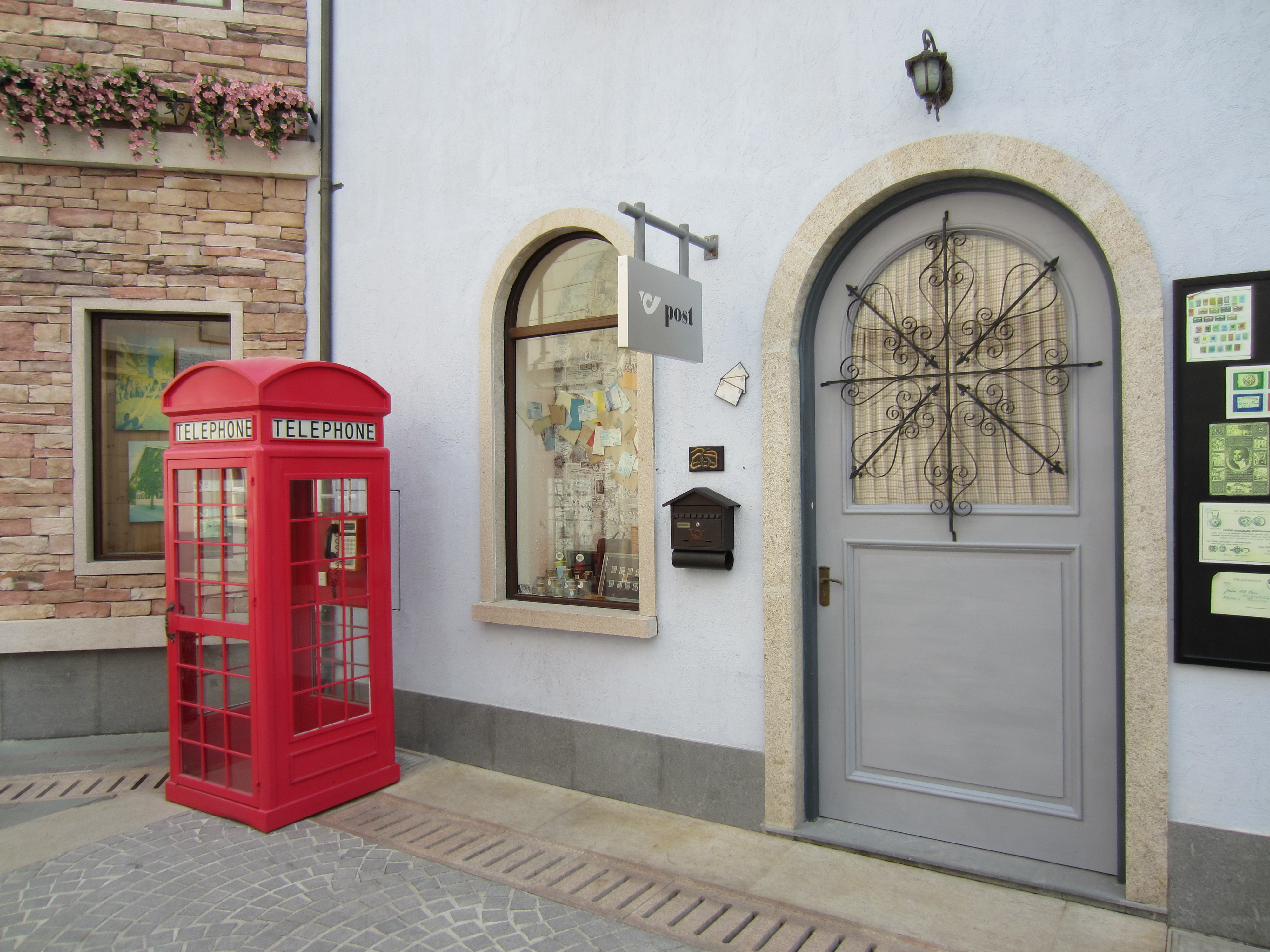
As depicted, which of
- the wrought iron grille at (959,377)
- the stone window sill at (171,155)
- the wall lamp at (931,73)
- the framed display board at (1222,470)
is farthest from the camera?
the stone window sill at (171,155)

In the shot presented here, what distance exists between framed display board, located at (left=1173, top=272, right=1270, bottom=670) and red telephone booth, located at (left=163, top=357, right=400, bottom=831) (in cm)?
418

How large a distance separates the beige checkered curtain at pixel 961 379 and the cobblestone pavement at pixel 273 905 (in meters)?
2.45

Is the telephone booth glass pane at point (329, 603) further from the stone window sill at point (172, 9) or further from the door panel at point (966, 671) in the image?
the stone window sill at point (172, 9)

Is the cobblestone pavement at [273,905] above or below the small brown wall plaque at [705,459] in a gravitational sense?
below

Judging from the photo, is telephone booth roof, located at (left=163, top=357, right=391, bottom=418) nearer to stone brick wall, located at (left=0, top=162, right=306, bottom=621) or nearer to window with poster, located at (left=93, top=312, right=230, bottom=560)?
stone brick wall, located at (left=0, top=162, right=306, bottom=621)

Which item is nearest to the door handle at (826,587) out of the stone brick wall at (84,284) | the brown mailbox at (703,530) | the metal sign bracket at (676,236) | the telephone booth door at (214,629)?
the brown mailbox at (703,530)

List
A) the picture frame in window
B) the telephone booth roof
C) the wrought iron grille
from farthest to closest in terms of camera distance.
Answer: the picture frame in window < the telephone booth roof < the wrought iron grille

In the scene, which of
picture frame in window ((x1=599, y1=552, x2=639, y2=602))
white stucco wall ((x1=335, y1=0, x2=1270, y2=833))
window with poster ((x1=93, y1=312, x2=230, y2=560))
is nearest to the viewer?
white stucco wall ((x1=335, y1=0, x2=1270, y2=833))

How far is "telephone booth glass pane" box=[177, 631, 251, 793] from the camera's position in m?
4.75

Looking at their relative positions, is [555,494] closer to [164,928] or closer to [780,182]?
[780,182]

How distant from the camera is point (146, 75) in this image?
19.8 ft

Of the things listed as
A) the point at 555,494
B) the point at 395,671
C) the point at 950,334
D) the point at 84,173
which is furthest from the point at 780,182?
the point at 84,173

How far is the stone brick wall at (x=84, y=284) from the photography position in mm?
6102

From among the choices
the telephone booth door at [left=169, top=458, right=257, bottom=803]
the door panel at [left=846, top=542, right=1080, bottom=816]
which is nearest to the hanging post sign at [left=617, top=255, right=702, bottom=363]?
the door panel at [left=846, top=542, right=1080, bottom=816]
